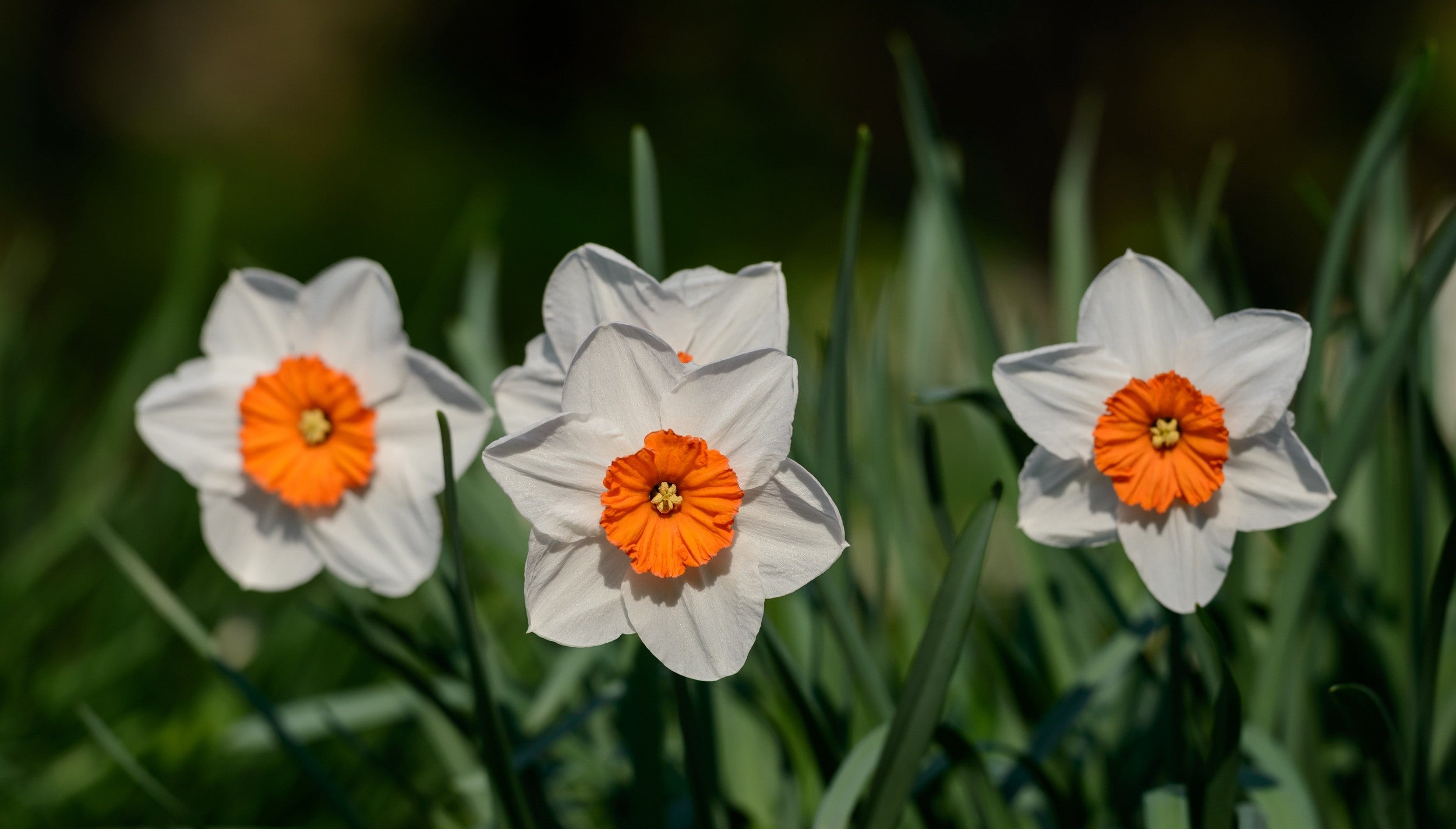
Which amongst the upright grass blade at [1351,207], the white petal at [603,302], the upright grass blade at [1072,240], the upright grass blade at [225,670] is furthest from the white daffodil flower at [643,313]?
the upright grass blade at [1072,240]

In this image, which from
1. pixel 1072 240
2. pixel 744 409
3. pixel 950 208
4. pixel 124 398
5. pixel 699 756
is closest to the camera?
pixel 744 409

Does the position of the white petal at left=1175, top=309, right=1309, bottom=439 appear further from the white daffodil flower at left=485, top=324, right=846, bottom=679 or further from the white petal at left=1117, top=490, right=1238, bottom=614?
the white daffodil flower at left=485, top=324, right=846, bottom=679

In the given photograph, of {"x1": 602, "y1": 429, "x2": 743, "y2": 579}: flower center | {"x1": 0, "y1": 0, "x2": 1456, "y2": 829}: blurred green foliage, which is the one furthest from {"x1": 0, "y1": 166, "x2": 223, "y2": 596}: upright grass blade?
{"x1": 602, "y1": 429, "x2": 743, "y2": 579}: flower center

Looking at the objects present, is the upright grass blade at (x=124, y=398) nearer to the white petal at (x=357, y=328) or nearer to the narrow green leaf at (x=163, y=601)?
the narrow green leaf at (x=163, y=601)

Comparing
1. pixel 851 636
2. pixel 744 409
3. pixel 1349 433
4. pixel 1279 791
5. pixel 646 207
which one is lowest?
pixel 1279 791

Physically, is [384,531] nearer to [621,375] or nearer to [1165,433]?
[621,375]

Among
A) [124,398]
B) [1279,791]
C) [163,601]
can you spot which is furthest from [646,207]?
[124,398]

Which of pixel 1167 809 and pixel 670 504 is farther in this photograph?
pixel 1167 809
